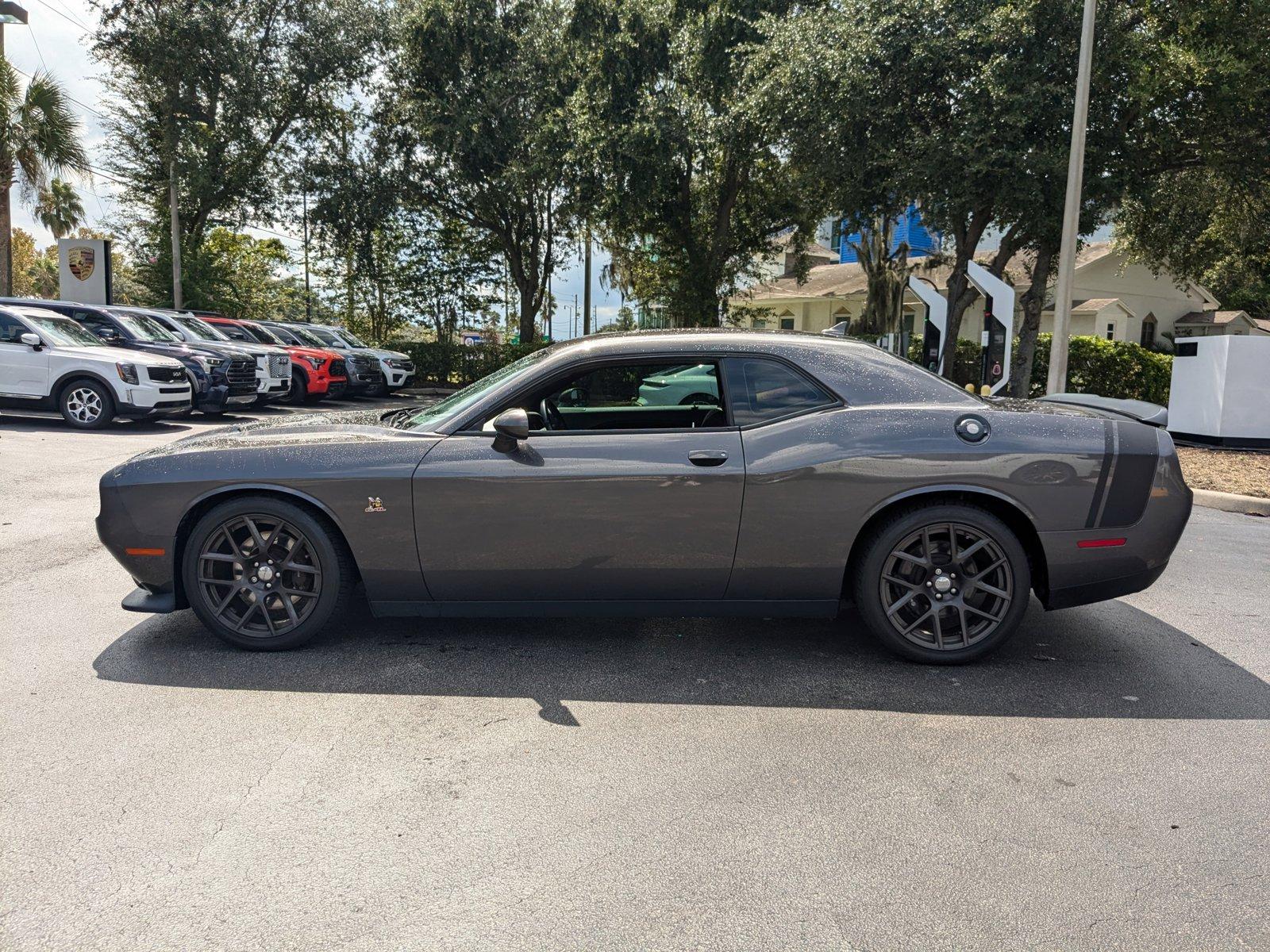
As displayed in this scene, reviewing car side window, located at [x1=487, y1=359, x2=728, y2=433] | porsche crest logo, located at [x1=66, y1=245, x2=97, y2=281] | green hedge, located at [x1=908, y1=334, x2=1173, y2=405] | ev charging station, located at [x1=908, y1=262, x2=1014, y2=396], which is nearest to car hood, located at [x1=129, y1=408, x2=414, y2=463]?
car side window, located at [x1=487, y1=359, x2=728, y2=433]

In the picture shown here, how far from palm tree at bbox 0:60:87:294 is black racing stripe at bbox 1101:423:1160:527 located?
25.1 meters

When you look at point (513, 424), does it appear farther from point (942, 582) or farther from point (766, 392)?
point (942, 582)

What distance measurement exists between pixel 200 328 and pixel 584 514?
52.7 ft

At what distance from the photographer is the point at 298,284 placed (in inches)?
1416

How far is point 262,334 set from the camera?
19.9 meters

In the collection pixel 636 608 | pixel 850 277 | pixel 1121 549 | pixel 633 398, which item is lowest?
pixel 636 608

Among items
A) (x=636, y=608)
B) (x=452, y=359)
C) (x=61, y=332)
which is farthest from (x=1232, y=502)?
(x=452, y=359)

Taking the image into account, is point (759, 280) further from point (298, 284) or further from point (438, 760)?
point (438, 760)

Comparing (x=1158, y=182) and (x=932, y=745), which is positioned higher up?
(x=1158, y=182)

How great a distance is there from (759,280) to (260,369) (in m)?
16.5

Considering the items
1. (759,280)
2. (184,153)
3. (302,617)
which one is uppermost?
(184,153)

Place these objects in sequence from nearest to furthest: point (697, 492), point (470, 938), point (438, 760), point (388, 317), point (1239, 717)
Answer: point (470, 938), point (438, 760), point (1239, 717), point (697, 492), point (388, 317)

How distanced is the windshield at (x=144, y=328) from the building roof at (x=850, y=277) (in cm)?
1928

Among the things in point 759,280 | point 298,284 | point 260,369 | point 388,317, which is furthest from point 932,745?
point 298,284
